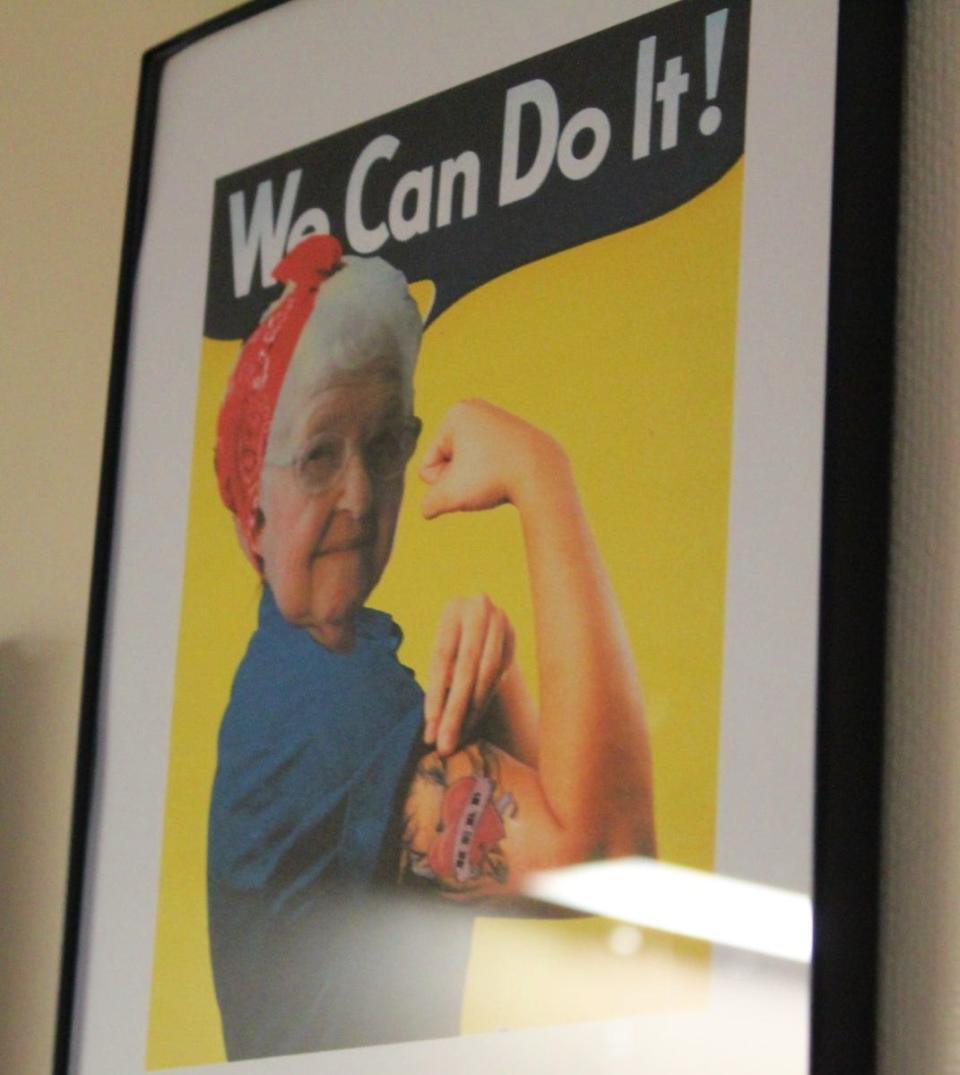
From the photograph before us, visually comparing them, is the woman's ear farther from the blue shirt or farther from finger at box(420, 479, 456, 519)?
finger at box(420, 479, 456, 519)

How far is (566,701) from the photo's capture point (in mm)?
803

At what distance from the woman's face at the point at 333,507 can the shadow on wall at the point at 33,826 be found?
0.64ft

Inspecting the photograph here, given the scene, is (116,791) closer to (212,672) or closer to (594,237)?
(212,672)

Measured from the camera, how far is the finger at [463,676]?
84 cm

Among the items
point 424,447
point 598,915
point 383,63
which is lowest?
point 598,915

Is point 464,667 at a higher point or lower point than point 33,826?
higher

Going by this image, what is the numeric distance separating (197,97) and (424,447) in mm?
333

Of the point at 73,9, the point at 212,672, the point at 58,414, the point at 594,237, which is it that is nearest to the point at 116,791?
A: the point at 212,672

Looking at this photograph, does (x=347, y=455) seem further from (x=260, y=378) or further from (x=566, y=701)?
(x=566, y=701)

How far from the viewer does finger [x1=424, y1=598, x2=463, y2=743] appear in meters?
0.85

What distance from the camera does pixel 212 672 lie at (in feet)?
3.19

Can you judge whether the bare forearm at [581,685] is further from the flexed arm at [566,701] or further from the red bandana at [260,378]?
the red bandana at [260,378]

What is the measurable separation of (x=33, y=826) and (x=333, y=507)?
0.99 feet

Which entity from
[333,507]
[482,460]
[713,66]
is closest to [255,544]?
[333,507]
